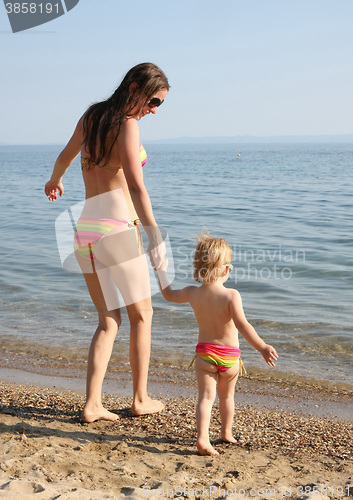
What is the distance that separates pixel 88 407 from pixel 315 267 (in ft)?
19.4

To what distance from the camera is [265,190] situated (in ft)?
72.8

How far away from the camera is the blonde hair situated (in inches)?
120

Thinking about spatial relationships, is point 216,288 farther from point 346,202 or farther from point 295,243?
point 346,202

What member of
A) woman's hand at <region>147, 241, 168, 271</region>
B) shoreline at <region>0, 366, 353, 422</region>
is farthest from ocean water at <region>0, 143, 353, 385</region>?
woman's hand at <region>147, 241, 168, 271</region>

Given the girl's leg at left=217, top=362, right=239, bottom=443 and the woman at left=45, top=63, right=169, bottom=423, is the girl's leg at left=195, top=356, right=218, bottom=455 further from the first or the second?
the woman at left=45, top=63, right=169, bottom=423

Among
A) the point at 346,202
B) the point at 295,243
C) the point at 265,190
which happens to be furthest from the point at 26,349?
the point at 265,190

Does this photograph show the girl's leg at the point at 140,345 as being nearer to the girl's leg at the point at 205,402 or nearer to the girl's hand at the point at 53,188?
the girl's leg at the point at 205,402

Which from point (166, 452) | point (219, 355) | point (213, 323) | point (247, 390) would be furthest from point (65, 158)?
point (247, 390)

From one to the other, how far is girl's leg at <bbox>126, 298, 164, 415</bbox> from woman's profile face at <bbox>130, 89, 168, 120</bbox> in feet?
3.50

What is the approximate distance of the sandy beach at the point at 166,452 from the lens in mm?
2566

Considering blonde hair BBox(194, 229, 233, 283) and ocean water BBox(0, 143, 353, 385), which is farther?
ocean water BBox(0, 143, 353, 385)

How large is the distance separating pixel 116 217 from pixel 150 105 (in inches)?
25.7

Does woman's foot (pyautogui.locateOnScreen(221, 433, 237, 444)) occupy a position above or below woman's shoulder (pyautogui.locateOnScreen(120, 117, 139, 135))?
below

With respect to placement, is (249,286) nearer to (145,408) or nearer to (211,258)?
(145,408)
